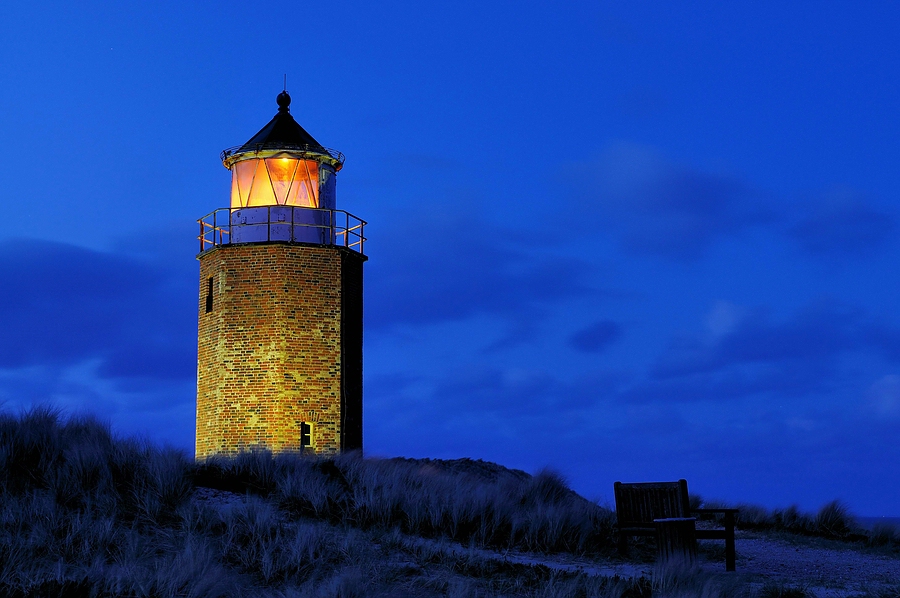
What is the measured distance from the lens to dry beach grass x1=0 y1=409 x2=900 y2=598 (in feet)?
31.0

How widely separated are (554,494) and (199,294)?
383 inches

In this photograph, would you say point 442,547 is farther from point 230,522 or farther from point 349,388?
point 349,388

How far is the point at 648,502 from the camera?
11719mm

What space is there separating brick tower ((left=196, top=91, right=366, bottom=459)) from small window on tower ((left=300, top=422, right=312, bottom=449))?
20mm

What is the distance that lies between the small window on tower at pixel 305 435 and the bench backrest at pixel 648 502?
919 cm

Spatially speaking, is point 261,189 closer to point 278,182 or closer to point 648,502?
point 278,182

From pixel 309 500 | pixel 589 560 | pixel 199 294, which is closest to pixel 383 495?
pixel 309 500

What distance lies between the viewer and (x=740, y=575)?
1088 centimetres

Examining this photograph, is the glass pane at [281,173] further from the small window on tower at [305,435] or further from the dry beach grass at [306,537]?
the dry beach grass at [306,537]

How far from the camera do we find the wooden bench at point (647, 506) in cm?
1140

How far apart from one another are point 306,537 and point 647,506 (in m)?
4.01

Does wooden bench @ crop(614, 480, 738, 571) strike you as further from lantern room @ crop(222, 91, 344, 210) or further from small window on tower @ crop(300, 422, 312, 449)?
lantern room @ crop(222, 91, 344, 210)

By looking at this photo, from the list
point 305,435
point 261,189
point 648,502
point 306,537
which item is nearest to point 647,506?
point 648,502

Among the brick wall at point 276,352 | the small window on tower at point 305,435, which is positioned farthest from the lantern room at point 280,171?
the small window on tower at point 305,435
